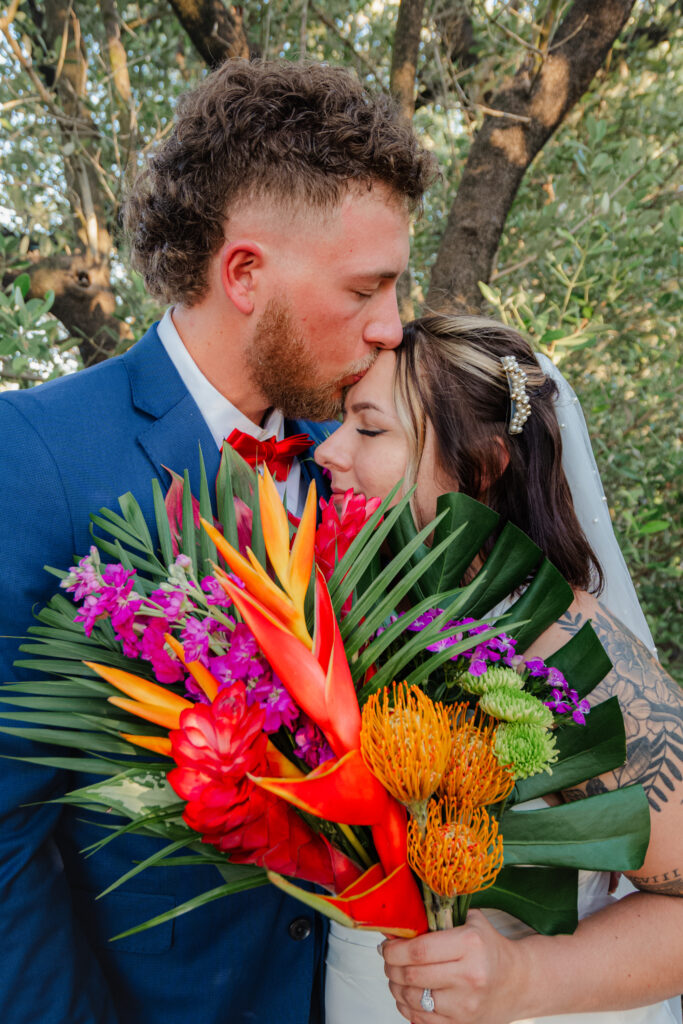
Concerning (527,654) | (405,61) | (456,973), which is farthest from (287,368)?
(405,61)

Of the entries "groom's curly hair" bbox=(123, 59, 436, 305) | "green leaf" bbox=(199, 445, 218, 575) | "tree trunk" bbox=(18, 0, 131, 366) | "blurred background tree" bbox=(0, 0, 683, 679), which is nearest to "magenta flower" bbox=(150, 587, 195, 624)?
"green leaf" bbox=(199, 445, 218, 575)

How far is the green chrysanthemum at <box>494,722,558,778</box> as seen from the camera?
1.02 metres

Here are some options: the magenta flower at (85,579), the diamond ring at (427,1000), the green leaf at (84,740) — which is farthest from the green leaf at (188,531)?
the diamond ring at (427,1000)

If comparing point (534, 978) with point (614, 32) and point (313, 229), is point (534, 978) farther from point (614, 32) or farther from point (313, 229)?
point (614, 32)

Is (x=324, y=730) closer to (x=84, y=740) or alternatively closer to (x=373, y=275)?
(x=84, y=740)

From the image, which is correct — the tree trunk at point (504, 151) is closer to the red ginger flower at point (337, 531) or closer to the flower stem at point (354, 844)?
the red ginger flower at point (337, 531)

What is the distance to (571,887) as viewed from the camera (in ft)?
4.02

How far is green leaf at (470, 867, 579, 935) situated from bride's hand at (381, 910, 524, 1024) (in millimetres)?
72

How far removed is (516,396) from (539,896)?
1.22 m

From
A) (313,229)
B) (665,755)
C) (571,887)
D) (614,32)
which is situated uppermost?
(614,32)

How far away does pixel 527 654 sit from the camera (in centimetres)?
167

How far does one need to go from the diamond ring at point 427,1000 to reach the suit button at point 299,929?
0.56 metres

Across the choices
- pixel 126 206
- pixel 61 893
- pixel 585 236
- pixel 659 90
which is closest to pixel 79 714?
pixel 61 893

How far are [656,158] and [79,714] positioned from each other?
426 centimetres
